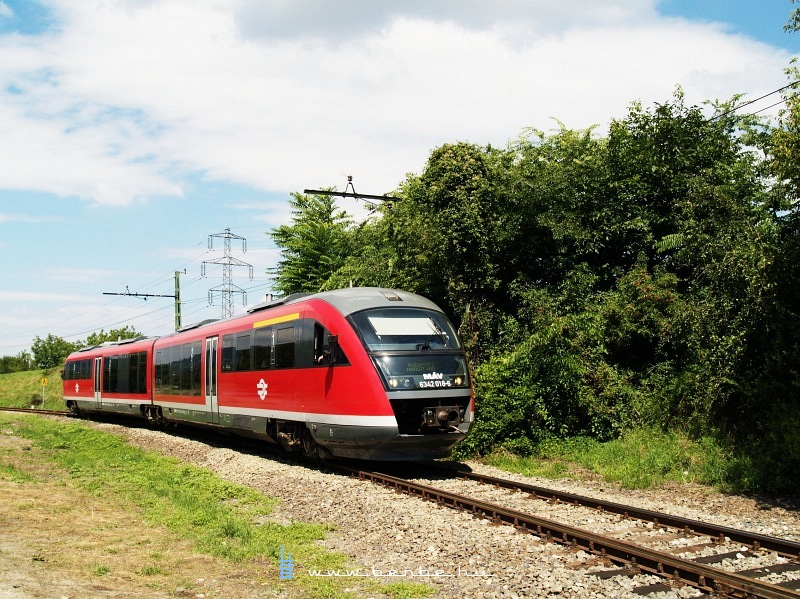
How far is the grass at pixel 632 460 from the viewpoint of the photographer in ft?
39.9

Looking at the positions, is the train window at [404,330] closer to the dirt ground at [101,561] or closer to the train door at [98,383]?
the dirt ground at [101,561]

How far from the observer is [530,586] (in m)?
6.61

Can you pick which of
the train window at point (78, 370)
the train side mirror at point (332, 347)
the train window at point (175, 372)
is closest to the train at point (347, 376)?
the train side mirror at point (332, 347)

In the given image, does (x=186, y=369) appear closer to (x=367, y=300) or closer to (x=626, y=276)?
(x=367, y=300)

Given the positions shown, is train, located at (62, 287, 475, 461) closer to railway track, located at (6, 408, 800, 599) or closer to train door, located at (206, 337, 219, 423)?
train door, located at (206, 337, 219, 423)

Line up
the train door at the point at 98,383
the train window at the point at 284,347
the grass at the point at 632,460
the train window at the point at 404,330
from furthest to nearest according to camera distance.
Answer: the train door at the point at 98,383
the train window at the point at 284,347
the train window at the point at 404,330
the grass at the point at 632,460

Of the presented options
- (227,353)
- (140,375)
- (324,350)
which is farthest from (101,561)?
(140,375)

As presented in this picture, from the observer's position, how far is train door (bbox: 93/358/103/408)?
30469 mm

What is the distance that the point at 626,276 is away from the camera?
57.7ft

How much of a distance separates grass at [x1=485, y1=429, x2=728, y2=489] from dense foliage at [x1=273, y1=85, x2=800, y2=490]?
0.35 meters

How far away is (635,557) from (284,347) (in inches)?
366

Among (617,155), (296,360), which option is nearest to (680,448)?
(296,360)

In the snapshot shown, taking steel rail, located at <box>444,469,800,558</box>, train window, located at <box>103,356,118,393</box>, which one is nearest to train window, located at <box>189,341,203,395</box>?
train window, located at <box>103,356,118,393</box>

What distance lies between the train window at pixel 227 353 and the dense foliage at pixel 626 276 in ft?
19.7
